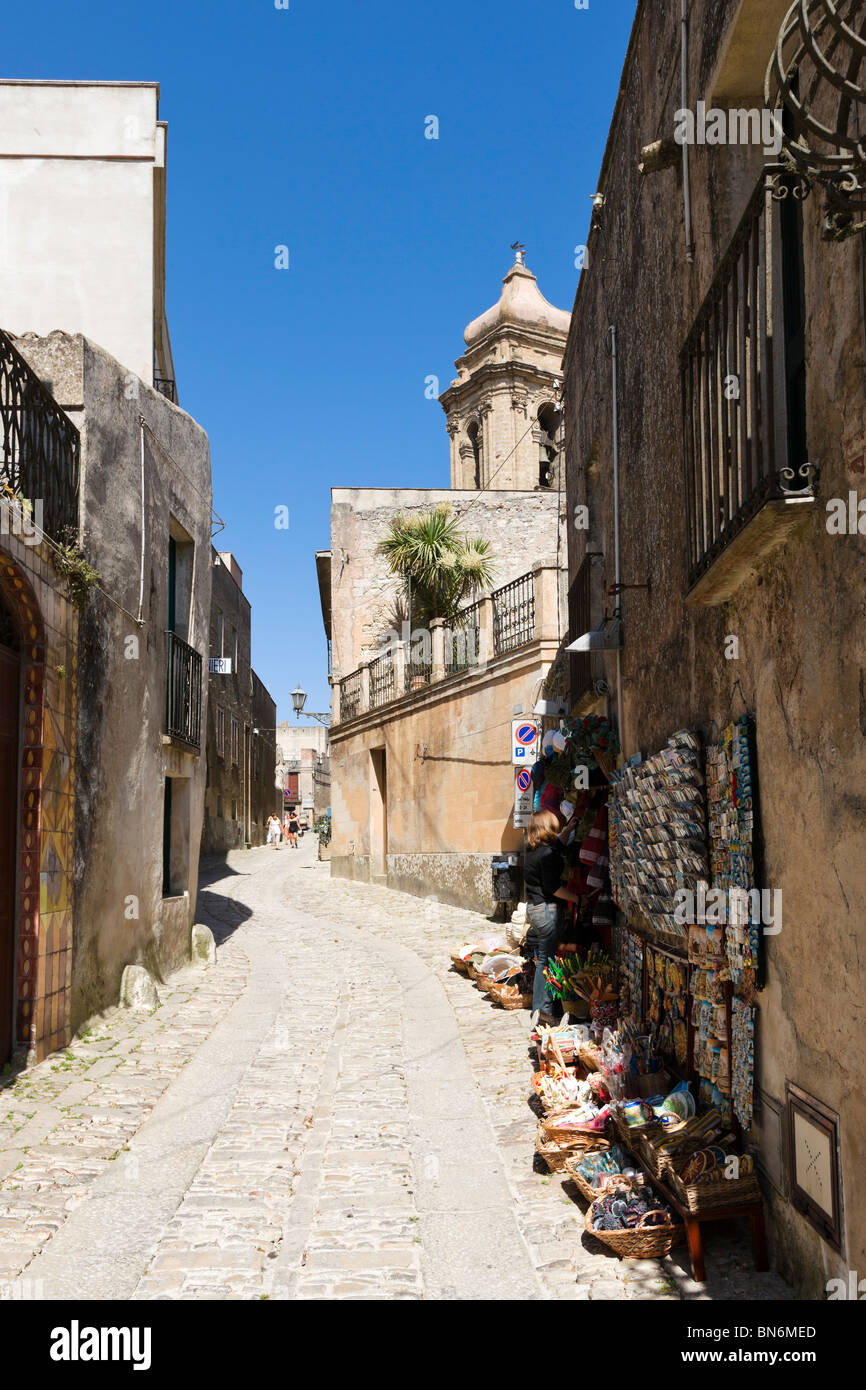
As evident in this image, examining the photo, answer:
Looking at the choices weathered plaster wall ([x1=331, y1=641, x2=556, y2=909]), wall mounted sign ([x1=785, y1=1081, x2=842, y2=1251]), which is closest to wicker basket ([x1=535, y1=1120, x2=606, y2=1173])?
wall mounted sign ([x1=785, y1=1081, x2=842, y2=1251])

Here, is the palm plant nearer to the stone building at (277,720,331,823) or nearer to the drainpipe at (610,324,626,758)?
the drainpipe at (610,324,626,758)

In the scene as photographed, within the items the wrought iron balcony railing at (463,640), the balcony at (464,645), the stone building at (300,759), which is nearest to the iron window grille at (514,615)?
the balcony at (464,645)

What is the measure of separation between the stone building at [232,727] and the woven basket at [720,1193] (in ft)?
56.7

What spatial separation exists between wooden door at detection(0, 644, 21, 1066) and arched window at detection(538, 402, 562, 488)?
24461 millimetres

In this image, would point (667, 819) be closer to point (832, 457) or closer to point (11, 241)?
point (832, 457)

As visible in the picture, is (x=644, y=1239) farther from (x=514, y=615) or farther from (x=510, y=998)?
(x=514, y=615)

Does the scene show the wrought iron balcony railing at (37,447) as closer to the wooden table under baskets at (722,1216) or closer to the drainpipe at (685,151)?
the drainpipe at (685,151)

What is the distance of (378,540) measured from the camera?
26.5 meters

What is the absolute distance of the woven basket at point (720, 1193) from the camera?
4.12 m

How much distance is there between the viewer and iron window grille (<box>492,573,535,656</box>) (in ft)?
52.4

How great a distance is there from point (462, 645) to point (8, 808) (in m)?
11.9

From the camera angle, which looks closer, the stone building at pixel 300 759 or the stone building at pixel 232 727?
the stone building at pixel 232 727
